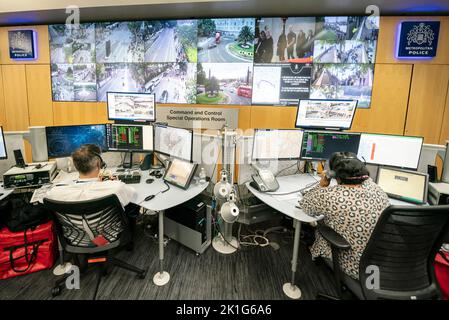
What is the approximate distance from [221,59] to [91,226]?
10.0 feet

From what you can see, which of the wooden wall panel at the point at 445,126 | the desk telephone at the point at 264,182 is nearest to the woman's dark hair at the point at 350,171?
the desk telephone at the point at 264,182

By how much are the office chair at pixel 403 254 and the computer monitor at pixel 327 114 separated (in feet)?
4.44

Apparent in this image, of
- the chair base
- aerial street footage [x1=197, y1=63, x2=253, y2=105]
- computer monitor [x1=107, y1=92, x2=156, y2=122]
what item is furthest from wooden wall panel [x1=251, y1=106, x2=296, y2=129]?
the chair base

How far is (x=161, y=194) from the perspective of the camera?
2.08 meters

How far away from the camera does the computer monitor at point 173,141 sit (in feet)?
7.39

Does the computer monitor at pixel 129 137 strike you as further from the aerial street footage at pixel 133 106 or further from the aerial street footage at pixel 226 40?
the aerial street footage at pixel 226 40

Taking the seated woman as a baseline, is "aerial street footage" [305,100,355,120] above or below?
above

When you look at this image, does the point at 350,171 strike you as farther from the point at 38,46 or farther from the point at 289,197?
the point at 38,46

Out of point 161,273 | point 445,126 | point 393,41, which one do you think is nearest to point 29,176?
point 161,273

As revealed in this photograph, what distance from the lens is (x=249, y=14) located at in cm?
353

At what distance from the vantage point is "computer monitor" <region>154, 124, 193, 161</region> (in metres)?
2.25

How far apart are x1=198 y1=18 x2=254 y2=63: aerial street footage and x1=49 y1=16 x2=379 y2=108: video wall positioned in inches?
0.5

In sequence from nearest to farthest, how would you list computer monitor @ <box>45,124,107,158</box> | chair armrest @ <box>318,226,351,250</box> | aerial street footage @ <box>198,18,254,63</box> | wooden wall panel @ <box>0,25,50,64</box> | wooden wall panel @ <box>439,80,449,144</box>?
1. chair armrest @ <box>318,226,351,250</box>
2. computer monitor @ <box>45,124,107,158</box>
3. wooden wall panel @ <box>439,80,449,144</box>
4. aerial street footage @ <box>198,18,254,63</box>
5. wooden wall panel @ <box>0,25,50,64</box>

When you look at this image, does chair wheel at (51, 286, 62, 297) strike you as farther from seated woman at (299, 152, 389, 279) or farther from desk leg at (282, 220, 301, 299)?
seated woman at (299, 152, 389, 279)
